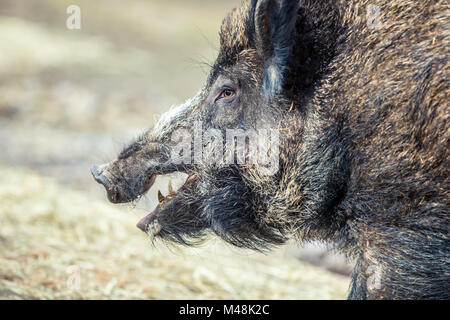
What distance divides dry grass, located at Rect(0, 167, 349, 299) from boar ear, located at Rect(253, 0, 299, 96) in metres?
1.55

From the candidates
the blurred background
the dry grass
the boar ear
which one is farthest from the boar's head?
the dry grass

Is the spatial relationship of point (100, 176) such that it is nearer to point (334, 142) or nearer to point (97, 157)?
point (97, 157)

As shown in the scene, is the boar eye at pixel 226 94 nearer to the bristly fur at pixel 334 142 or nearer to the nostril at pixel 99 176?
the bristly fur at pixel 334 142

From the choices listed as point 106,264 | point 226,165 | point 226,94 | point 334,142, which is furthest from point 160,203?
point 106,264

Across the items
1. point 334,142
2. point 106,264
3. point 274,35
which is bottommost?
point 106,264

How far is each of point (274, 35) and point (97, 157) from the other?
2.51 metres

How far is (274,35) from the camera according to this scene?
3.52 m

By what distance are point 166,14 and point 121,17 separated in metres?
1.16

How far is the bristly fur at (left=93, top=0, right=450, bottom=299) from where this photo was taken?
3100 millimetres

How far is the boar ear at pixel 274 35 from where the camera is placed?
343 cm

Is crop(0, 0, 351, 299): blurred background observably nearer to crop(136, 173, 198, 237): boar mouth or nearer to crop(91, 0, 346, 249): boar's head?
crop(136, 173, 198, 237): boar mouth

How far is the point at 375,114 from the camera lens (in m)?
3.25

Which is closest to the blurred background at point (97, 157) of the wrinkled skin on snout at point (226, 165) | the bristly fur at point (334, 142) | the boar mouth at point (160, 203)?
the boar mouth at point (160, 203)
